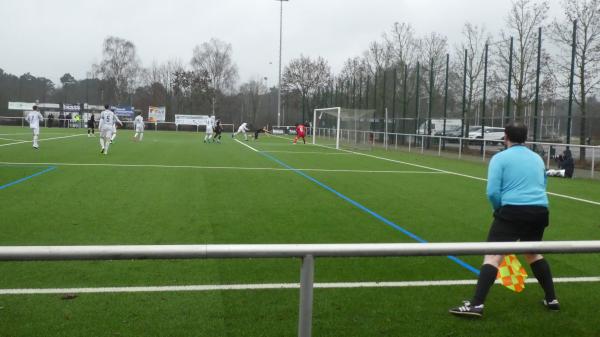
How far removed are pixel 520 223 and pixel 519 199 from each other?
0.68 ft

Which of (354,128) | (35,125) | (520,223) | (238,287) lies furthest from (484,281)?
(354,128)

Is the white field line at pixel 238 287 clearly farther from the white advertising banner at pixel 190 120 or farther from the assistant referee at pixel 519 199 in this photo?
the white advertising banner at pixel 190 120

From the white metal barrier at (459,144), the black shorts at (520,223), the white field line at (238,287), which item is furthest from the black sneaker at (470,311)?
the white metal barrier at (459,144)

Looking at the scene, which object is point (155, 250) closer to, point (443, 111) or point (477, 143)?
point (477, 143)

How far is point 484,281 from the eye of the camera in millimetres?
4555

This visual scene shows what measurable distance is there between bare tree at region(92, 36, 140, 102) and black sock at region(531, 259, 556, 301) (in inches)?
3452

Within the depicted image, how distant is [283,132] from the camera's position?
219ft

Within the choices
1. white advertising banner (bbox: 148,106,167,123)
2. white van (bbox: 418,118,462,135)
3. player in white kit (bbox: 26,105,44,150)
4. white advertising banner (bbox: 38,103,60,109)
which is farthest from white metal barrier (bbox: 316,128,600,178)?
white advertising banner (bbox: 38,103,60,109)

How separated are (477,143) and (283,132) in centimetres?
4150

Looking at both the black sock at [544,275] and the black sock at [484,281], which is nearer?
the black sock at [484,281]

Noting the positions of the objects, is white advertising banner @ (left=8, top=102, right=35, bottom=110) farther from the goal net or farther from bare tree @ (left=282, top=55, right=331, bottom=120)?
the goal net

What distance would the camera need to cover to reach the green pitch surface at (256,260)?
4.46m

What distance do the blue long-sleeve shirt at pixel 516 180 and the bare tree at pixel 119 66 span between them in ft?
287

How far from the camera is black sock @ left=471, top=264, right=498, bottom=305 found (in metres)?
4.51
